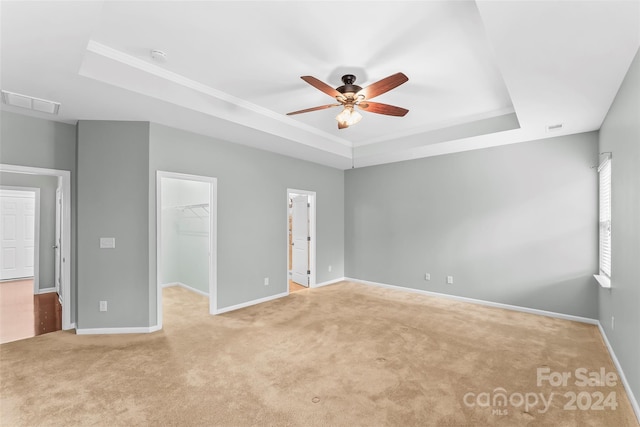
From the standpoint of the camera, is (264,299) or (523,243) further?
(264,299)

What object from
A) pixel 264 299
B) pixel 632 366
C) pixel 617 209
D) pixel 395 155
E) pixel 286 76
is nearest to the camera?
pixel 632 366

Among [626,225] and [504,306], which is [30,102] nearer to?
[626,225]

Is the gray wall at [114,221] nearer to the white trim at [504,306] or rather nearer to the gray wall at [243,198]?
the gray wall at [243,198]

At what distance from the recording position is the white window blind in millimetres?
3311

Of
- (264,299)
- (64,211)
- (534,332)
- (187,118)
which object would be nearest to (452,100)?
(534,332)

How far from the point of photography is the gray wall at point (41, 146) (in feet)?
10.8

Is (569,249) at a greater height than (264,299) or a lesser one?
greater

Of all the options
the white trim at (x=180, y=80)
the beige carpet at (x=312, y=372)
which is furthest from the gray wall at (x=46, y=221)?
the white trim at (x=180, y=80)

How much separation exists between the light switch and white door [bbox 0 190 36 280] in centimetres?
496

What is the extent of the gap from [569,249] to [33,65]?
618 cm

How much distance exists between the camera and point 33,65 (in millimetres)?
2355

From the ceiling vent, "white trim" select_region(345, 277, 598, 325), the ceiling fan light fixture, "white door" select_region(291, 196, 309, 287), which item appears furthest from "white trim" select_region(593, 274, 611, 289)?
the ceiling vent

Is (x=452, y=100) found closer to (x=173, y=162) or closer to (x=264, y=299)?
(x=173, y=162)

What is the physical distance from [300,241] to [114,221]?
3.41m
